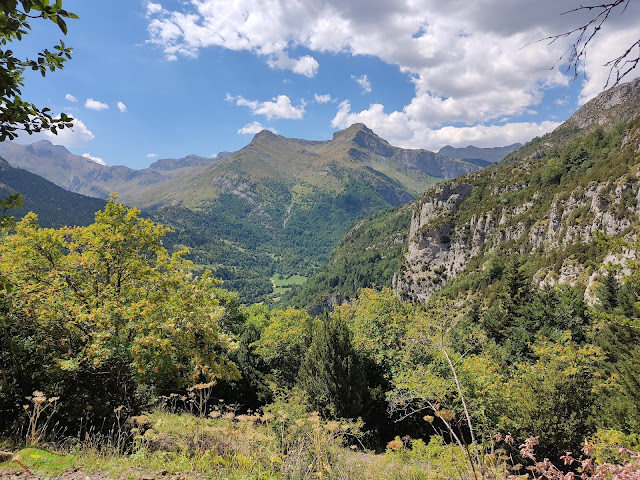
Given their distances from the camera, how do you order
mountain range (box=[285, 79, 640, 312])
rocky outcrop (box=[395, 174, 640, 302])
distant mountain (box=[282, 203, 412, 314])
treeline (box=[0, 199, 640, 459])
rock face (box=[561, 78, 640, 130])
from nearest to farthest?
treeline (box=[0, 199, 640, 459]) < rocky outcrop (box=[395, 174, 640, 302]) < mountain range (box=[285, 79, 640, 312]) < rock face (box=[561, 78, 640, 130]) < distant mountain (box=[282, 203, 412, 314])

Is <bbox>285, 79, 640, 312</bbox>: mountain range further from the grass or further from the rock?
the rock

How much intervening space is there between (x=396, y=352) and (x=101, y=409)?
48.0 ft

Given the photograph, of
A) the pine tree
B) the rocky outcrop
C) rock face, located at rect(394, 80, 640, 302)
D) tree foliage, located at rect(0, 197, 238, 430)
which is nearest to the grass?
tree foliage, located at rect(0, 197, 238, 430)

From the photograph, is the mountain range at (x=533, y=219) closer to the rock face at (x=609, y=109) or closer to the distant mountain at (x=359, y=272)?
the rock face at (x=609, y=109)

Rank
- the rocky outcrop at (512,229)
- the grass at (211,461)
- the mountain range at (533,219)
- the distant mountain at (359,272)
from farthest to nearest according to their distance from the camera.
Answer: the distant mountain at (359,272), the mountain range at (533,219), the rocky outcrop at (512,229), the grass at (211,461)

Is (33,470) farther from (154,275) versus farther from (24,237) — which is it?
(24,237)

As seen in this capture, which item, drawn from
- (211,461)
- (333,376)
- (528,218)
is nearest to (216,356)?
(211,461)

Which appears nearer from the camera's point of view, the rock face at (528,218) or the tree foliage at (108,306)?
the tree foliage at (108,306)

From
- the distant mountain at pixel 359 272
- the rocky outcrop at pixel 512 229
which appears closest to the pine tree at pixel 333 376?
the rocky outcrop at pixel 512 229

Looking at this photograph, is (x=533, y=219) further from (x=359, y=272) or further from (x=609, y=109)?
(x=609, y=109)

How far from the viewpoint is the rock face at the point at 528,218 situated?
48.4m

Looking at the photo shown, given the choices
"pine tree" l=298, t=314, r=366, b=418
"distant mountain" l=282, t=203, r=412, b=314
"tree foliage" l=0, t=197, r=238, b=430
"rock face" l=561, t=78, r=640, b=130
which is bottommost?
"pine tree" l=298, t=314, r=366, b=418

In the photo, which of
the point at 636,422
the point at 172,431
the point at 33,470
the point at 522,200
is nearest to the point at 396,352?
the point at 636,422

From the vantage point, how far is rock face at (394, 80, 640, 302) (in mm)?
48438
